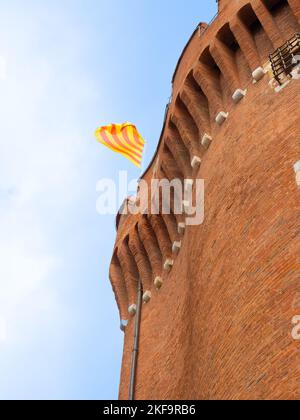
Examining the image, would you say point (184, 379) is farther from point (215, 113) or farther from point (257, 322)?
point (215, 113)

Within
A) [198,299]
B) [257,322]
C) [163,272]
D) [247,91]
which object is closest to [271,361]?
[257,322]

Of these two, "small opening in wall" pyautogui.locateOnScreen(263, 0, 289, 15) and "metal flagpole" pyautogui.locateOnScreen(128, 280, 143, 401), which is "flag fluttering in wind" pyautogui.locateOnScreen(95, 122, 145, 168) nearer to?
"metal flagpole" pyautogui.locateOnScreen(128, 280, 143, 401)

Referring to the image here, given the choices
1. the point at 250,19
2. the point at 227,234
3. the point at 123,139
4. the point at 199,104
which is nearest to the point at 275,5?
the point at 250,19

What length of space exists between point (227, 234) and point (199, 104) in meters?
3.85

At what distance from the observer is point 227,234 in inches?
453

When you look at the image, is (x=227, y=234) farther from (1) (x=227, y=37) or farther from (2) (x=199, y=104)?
(1) (x=227, y=37)

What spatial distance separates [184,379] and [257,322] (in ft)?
9.91

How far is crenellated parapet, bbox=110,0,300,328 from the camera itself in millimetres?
13453

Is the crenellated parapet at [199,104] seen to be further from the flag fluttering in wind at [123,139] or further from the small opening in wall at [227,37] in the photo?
the flag fluttering in wind at [123,139]

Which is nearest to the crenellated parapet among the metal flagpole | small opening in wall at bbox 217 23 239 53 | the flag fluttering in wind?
small opening in wall at bbox 217 23 239 53

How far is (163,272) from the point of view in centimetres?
1530

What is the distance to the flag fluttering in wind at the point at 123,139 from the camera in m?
20.4

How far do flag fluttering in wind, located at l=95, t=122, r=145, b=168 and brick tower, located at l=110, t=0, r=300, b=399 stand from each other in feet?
10.2

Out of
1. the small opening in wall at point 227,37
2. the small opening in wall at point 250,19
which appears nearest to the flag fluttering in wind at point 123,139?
the small opening in wall at point 227,37
